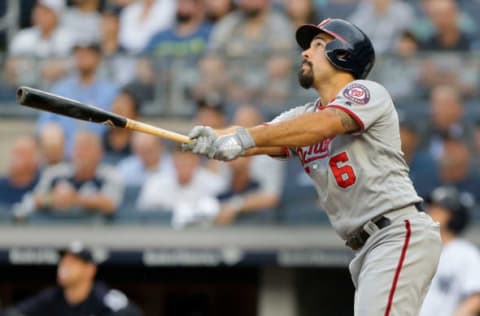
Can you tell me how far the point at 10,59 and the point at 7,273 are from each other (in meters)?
1.98

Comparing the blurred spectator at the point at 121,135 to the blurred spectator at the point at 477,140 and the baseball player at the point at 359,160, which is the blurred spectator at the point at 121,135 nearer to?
the blurred spectator at the point at 477,140

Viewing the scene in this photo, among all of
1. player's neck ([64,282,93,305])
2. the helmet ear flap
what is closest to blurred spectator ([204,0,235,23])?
player's neck ([64,282,93,305])

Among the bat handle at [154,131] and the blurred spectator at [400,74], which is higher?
the bat handle at [154,131]

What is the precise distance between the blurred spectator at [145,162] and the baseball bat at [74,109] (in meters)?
4.54

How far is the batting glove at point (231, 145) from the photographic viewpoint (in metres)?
4.59

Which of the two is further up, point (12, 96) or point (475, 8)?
point (475, 8)

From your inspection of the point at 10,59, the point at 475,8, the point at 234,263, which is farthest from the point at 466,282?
the point at 10,59

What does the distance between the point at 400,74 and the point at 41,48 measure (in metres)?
3.61

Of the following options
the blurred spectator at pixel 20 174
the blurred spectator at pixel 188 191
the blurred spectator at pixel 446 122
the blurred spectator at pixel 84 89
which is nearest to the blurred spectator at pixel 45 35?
the blurred spectator at pixel 84 89

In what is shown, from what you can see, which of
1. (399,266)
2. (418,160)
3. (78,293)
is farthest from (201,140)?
(418,160)

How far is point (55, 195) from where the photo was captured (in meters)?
9.54

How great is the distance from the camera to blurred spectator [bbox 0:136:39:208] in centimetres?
969

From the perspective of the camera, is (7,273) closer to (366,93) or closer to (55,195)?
(55,195)

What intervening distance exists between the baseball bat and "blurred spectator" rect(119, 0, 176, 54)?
18.9 ft
